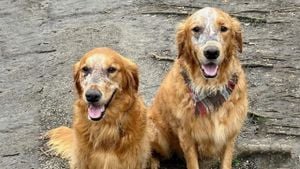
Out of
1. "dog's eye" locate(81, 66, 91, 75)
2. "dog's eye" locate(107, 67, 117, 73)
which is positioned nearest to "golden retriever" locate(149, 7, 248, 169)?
"dog's eye" locate(107, 67, 117, 73)

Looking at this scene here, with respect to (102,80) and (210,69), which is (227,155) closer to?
(210,69)

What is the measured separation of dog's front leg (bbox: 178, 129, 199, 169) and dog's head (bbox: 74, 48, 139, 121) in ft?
2.42

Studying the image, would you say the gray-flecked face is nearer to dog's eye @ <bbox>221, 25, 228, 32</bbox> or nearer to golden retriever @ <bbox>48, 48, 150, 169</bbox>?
dog's eye @ <bbox>221, 25, 228, 32</bbox>

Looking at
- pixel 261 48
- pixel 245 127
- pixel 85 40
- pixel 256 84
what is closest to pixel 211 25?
pixel 245 127

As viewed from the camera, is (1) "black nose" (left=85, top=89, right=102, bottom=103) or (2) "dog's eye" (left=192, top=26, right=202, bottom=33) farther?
(2) "dog's eye" (left=192, top=26, right=202, bottom=33)

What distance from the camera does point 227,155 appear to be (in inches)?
270

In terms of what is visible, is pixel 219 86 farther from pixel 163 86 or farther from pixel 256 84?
pixel 256 84

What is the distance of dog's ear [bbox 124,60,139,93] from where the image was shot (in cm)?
650

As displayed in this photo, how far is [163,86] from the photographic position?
704cm

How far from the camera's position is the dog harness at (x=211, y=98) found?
657 cm

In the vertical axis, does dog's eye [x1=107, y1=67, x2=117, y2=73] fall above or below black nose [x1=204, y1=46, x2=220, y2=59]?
below

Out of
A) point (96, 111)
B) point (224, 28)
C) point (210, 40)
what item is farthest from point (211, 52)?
point (96, 111)

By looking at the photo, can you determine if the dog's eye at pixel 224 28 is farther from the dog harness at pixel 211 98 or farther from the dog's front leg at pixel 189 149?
the dog's front leg at pixel 189 149

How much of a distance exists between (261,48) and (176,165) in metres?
3.11
